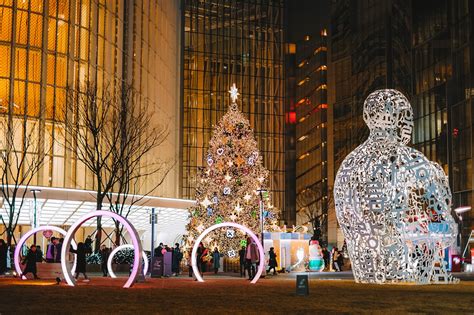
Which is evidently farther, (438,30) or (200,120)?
(200,120)

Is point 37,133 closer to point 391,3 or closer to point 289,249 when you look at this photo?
point 289,249

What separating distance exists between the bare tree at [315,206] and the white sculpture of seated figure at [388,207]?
71.0 meters

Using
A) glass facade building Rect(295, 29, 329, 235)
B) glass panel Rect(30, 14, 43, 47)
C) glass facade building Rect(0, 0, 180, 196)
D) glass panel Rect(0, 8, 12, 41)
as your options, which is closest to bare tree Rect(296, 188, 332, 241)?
glass facade building Rect(295, 29, 329, 235)

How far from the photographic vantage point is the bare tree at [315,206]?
9881 cm

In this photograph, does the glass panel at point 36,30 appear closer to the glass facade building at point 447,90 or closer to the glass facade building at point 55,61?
the glass facade building at point 55,61

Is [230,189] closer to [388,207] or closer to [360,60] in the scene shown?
[388,207]

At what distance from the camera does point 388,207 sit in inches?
963

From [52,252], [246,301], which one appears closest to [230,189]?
[52,252]

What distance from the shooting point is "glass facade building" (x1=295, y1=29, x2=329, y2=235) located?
106 m

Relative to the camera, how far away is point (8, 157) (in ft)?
155

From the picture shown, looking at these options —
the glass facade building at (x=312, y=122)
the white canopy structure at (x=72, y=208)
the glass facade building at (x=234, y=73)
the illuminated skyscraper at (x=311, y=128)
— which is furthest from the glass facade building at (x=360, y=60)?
the white canopy structure at (x=72, y=208)

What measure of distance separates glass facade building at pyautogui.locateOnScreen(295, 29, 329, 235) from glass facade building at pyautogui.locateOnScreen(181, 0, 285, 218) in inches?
145

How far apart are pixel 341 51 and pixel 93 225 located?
48434 mm

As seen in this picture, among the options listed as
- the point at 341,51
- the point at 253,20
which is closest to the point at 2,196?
the point at 341,51
